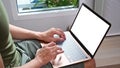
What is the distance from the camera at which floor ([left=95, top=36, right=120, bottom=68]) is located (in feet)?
4.50

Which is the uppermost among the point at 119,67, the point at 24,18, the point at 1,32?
the point at 1,32

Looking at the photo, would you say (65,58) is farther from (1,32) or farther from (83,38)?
(1,32)

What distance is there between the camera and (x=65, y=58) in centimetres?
98

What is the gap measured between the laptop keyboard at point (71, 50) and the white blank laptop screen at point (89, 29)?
0.13ft

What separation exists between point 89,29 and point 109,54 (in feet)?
1.43

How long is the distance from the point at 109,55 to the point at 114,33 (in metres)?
0.21

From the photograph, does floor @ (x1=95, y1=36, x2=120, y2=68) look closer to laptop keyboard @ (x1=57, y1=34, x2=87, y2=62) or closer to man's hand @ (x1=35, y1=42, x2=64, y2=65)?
laptop keyboard @ (x1=57, y1=34, x2=87, y2=62)

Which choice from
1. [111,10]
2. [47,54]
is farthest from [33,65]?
[111,10]

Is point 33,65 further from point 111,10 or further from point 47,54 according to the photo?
Result: point 111,10

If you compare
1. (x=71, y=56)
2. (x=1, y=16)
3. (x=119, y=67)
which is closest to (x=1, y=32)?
(x=1, y=16)

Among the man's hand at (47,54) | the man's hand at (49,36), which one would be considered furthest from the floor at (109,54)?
the man's hand at (47,54)

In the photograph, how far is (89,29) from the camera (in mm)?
1057

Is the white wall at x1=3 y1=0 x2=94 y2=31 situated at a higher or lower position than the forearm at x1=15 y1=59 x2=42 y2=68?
lower

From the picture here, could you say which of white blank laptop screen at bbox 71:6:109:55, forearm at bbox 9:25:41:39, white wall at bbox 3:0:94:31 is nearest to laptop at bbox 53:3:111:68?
white blank laptop screen at bbox 71:6:109:55
